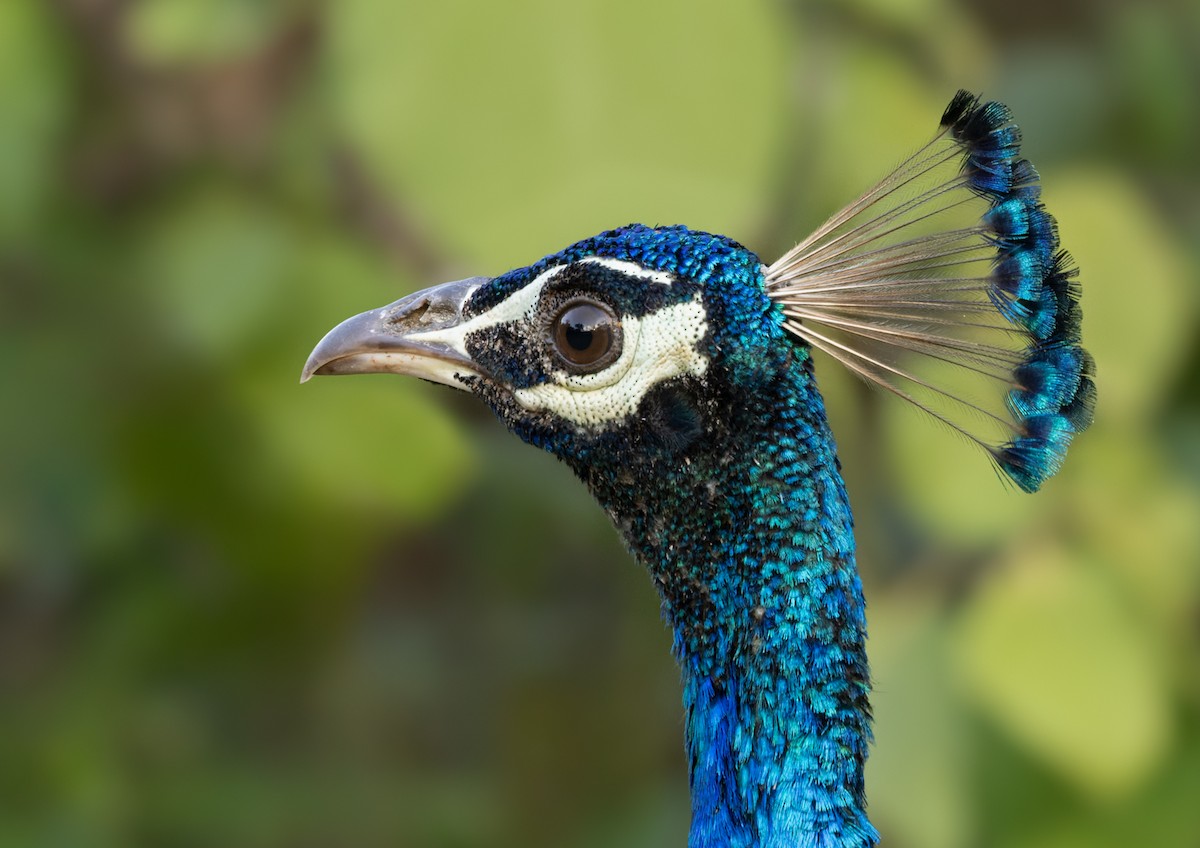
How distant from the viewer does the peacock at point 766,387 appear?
2.29 feet

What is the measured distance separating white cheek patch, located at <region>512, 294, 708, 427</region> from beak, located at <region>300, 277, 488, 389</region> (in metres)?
0.06

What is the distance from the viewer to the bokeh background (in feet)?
4.63

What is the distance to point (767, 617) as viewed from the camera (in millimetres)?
713

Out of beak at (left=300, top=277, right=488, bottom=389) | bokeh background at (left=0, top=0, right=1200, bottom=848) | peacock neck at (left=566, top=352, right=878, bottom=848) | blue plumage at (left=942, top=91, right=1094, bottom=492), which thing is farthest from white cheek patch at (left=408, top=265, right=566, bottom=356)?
bokeh background at (left=0, top=0, right=1200, bottom=848)

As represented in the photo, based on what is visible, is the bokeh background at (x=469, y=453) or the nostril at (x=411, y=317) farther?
the bokeh background at (x=469, y=453)

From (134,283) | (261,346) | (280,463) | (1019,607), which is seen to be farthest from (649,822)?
(134,283)

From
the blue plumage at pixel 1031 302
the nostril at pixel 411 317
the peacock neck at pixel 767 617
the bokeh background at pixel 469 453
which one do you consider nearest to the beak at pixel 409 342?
the nostril at pixel 411 317

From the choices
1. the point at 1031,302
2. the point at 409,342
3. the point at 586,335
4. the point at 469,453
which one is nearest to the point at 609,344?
the point at 586,335

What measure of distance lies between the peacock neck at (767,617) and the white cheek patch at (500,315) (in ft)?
0.35

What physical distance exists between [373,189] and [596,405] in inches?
33.2

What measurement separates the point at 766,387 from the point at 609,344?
0.09 m

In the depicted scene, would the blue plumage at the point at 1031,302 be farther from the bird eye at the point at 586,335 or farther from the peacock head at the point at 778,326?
the bird eye at the point at 586,335

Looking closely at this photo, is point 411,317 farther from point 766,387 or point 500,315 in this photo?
point 766,387

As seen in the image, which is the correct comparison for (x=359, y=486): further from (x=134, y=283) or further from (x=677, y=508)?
(x=677, y=508)
